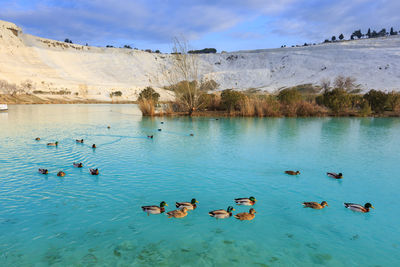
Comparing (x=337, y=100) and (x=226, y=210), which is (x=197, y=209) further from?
(x=337, y=100)

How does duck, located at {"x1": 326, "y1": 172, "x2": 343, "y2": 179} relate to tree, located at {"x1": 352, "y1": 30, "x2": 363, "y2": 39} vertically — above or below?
below

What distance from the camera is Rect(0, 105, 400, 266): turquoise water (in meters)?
5.01

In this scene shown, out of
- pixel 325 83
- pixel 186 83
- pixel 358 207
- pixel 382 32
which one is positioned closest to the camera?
pixel 358 207

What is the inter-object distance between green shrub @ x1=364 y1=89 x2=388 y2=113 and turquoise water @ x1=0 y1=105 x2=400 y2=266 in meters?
19.8

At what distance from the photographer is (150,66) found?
108312 millimetres

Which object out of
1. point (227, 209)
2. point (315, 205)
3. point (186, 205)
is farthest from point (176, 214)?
point (315, 205)

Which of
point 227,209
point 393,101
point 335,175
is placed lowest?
point 227,209

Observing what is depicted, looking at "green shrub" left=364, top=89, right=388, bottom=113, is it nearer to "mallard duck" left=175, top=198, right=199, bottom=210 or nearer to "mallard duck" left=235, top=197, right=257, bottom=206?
"mallard duck" left=235, top=197, right=257, bottom=206

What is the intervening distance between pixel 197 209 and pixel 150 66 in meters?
107

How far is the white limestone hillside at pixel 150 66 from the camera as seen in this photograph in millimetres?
77188

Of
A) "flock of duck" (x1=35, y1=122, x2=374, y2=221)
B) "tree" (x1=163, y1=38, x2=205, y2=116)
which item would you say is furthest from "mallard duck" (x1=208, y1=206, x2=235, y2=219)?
"tree" (x1=163, y1=38, x2=205, y2=116)

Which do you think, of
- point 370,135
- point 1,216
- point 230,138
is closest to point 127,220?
point 1,216

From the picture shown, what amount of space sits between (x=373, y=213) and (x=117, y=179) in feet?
24.4

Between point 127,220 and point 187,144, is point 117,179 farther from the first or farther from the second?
point 187,144
